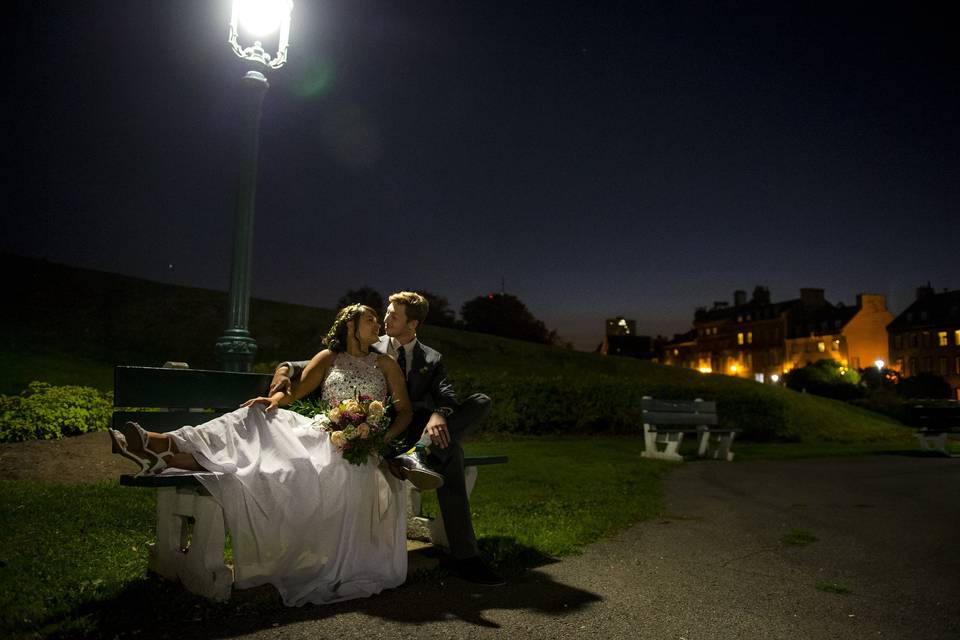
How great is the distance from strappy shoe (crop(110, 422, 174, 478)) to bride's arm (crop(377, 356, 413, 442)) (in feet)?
5.29

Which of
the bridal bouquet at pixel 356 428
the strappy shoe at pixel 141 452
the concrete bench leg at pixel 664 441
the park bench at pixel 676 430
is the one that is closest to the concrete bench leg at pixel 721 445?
the park bench at pixel 676 430

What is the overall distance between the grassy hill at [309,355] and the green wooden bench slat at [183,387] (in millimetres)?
10909

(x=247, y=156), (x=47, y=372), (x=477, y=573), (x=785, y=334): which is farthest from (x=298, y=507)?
(x=785, y=334)

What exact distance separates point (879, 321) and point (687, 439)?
239ft

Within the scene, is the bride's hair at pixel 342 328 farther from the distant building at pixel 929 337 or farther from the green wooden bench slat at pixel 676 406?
the distant building at pixel 929 337

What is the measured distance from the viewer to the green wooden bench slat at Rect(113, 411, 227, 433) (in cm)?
480

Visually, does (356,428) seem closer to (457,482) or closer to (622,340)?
(457,482)

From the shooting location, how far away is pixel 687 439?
70.8 ft

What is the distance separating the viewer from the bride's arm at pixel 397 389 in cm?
520

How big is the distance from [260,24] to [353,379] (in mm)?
4193

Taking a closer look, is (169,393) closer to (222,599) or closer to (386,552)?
(222,599)

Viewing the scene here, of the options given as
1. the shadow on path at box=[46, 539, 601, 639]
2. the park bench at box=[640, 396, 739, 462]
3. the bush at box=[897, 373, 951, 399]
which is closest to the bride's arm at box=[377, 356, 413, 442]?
the shadow on path at box=[46, 539, 601, 639]

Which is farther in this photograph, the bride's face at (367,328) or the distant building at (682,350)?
the distant building at (682,350)

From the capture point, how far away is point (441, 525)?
579 centimetres
